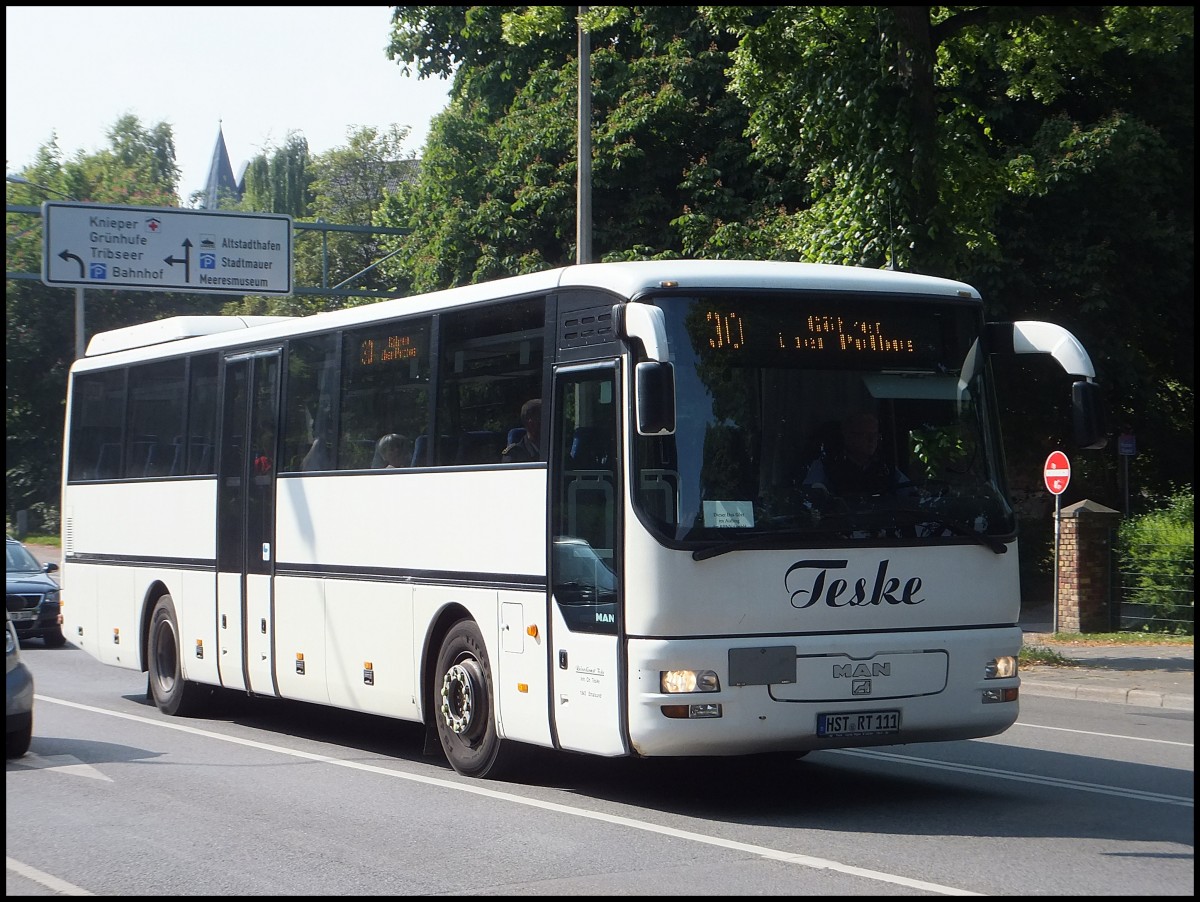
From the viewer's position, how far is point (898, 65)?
62.7ft

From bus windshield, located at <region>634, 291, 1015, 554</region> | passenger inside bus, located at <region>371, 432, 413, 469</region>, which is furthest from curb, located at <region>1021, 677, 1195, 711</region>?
passenger inside bus, located at <region>371, 432, 413, 469</region>

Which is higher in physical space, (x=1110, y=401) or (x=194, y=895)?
(x=1110, y=401)

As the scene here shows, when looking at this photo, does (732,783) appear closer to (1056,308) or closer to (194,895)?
(194,895)

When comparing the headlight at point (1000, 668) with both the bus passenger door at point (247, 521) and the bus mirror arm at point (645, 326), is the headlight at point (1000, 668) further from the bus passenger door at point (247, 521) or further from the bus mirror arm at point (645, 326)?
the bus passenger door at point (247, 521)

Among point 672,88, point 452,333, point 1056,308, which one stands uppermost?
point 672,88

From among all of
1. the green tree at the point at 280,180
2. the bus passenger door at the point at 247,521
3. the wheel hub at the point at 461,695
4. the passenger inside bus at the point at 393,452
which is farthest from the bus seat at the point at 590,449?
the green tree at the point at 280,180

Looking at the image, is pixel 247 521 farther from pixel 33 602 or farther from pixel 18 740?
pixel 33 602

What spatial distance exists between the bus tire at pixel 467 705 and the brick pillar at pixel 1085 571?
1430 cm

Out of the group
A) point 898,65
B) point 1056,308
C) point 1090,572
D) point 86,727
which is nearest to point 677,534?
point 86,727

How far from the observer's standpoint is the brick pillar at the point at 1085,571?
23828 mm

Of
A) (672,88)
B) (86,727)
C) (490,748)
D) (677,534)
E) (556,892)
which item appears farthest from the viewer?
(672,88)

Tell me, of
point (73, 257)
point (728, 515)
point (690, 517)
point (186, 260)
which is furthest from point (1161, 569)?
point (73, 257)

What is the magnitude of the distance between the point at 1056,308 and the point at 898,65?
30.1ft

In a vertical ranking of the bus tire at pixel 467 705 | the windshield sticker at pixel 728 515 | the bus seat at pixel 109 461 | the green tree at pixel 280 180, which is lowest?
the bus tire at pixel 467 705
